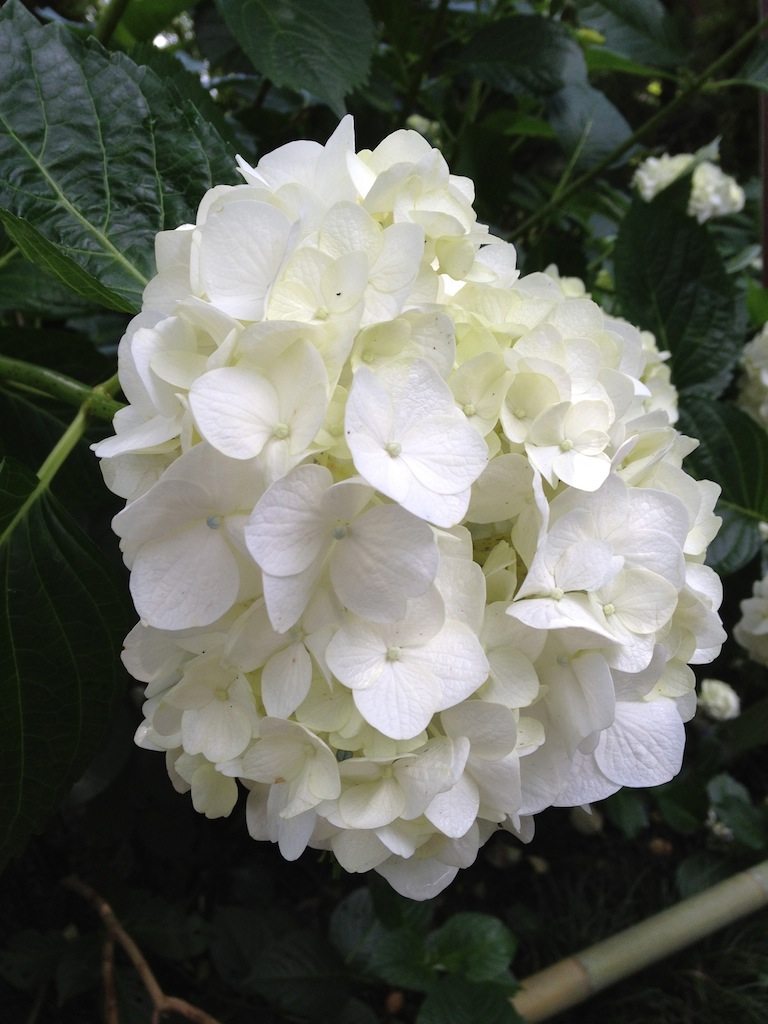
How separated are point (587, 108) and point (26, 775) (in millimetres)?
973

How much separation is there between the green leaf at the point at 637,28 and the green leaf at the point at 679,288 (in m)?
0.23

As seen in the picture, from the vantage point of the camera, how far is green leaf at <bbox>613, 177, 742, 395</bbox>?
796mm

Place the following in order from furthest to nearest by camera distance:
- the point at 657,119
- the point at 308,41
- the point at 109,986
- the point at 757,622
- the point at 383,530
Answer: the point at 657,119, the point at 757,622, the point at 109,986, the point at 308,41, the point at 383,530

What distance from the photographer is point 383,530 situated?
11.5 inches

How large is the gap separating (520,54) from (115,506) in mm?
641

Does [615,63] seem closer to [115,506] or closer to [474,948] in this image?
[115,506]

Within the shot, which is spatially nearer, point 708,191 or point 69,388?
point 69,388

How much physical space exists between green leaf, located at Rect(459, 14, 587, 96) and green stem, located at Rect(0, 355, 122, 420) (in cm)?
60

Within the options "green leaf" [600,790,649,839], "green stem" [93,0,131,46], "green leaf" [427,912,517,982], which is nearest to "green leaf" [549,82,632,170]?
"green stem" [93,0,131,46]

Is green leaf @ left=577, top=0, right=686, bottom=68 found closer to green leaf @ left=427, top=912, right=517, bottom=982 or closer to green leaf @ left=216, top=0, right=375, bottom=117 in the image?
green leaf @ left=216, top=0, right=375, bottom=117

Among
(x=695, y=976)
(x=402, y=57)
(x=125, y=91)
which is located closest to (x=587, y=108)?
(x=402, y=57)

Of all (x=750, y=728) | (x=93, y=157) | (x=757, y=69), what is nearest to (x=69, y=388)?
(x=93, y=157)

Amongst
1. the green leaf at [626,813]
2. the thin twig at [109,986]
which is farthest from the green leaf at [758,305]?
the thin twig at [109,986]

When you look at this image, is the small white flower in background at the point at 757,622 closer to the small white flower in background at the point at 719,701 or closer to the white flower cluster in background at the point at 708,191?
the small white flower in background at the point at 719,701
